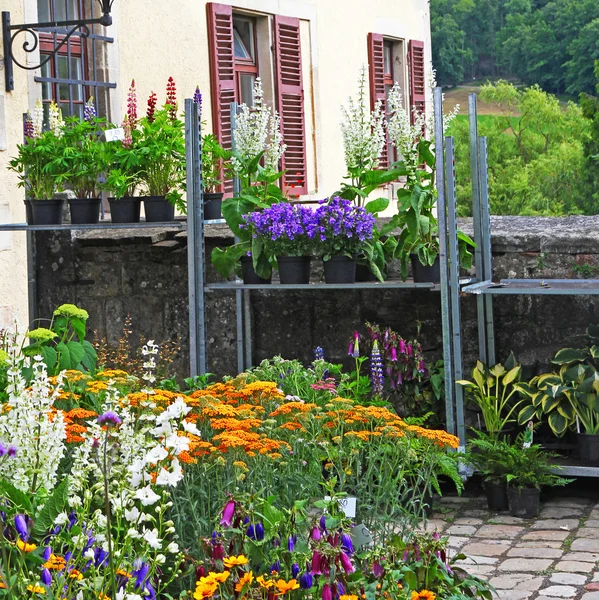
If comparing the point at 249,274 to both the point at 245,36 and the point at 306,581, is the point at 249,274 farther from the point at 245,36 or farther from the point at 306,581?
the point at 245,36

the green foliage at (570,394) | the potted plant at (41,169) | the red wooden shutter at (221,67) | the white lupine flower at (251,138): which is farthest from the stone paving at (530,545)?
the red wooden shutter at (221,67)

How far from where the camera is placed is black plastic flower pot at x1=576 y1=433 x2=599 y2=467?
548cm

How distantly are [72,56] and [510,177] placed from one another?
26326mm

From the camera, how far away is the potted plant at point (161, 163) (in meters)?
6.17

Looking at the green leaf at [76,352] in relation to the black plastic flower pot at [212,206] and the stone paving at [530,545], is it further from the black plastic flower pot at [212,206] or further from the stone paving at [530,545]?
the stone paving at [530,545]

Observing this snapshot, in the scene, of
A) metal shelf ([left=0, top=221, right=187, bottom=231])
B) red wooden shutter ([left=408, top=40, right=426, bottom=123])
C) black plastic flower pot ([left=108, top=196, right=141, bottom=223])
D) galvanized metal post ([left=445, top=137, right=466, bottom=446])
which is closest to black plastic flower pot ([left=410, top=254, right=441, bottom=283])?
galvanized metal post ([left=445, top=137, right=466, bottom=446])

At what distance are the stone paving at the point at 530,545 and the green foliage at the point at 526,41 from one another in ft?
123

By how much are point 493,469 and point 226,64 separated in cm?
561

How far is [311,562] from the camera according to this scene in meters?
2.90

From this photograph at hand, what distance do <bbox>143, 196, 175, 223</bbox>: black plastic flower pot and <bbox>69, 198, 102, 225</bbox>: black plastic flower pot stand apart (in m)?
0.31

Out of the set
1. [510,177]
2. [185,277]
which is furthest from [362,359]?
[510,177]

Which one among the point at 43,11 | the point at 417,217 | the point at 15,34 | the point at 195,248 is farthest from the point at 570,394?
the point at 43,11

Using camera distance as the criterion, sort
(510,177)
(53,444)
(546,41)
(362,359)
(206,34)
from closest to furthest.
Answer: (53,444) < (362,359) < (206,34) < (510,177) < (546,41)

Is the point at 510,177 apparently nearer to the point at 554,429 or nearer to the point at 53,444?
the point at 554,429
